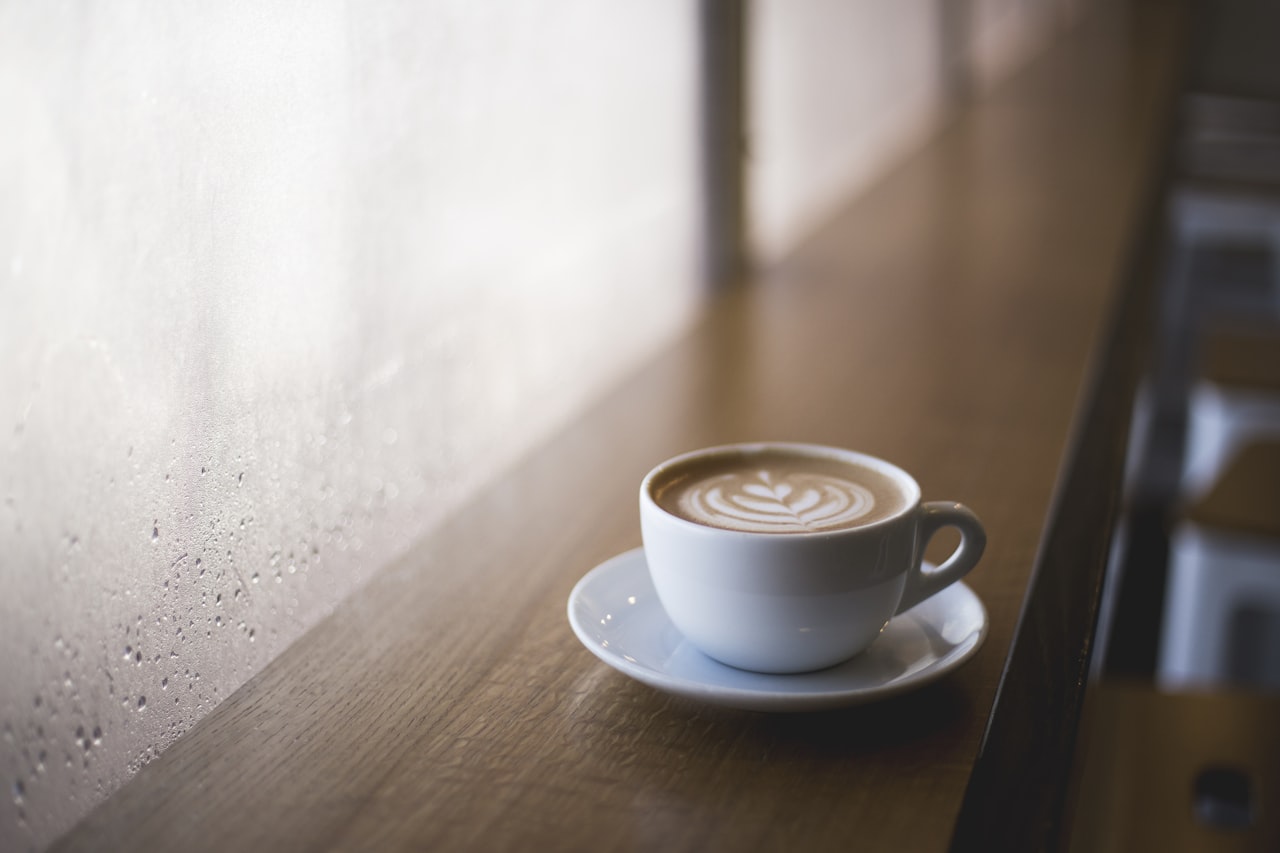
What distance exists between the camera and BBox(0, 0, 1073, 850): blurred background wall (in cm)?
51

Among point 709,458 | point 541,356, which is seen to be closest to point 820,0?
point 541,356

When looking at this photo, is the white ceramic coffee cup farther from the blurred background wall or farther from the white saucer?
the blurred background wall

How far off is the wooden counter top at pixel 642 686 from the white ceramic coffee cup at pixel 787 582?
0.04m

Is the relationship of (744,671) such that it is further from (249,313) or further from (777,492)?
(249,313)

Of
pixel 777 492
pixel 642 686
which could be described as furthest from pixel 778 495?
pixel 642 686

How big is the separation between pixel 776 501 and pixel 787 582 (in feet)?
0.23

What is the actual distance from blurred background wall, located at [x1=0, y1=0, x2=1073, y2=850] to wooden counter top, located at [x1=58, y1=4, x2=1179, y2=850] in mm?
33

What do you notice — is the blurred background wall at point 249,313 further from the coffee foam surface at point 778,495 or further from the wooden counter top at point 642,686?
the coffee foam surface at point 778,495

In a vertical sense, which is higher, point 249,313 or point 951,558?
point 249,313

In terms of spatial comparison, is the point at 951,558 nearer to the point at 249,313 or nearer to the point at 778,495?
the point at 778,495

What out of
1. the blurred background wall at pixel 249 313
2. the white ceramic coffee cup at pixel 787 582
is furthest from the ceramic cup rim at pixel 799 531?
the blurred background wall at pixel 249 313

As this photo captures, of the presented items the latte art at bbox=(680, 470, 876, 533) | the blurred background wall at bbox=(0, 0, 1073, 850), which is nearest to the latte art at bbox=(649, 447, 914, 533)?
the latte art at bbox=(680, 470, 876, 533)

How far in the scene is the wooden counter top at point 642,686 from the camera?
1.69 ft

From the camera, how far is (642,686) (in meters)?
0.62
